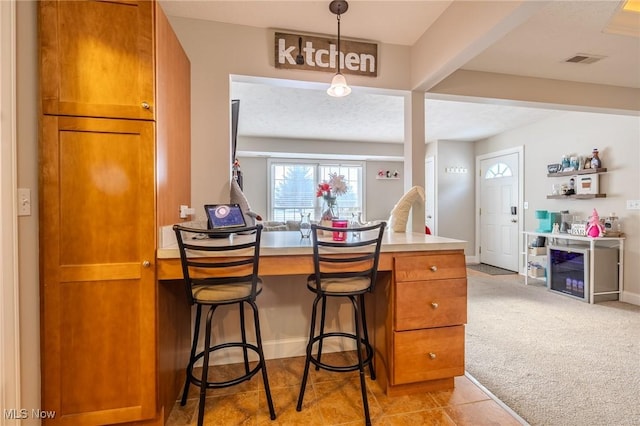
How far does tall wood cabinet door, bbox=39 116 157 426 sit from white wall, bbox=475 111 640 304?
5.04m

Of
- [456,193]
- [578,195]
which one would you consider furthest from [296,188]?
[578,195]

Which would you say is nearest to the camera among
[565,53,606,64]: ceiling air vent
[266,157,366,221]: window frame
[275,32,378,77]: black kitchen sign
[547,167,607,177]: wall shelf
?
[275,32,378,77]: black kitchen sign

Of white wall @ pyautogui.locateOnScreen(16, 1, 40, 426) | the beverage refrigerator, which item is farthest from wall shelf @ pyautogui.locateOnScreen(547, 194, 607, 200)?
white wall @ pyautogui.locateOnScreen(16, 1, 40, 426)

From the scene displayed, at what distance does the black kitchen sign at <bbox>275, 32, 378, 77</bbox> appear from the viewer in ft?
7.24

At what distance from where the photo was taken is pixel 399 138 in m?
5.91

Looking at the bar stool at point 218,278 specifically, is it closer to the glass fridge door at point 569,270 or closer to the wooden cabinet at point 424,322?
the wooden cabinet at point 424,322

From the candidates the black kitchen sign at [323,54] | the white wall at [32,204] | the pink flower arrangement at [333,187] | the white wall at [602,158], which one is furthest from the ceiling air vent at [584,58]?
the white wall at [32,204]

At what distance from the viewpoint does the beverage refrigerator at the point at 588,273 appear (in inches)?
141

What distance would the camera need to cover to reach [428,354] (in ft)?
5.76

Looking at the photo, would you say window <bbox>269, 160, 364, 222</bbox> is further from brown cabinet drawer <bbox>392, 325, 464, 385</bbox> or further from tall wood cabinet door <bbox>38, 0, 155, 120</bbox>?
tall wood cabinet door <bbox>38, 0, 155, 120</bbox>

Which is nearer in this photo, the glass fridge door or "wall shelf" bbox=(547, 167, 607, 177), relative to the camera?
the glass fridge door

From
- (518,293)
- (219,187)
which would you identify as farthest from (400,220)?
(518,293)

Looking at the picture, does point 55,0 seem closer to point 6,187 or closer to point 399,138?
point 6,187

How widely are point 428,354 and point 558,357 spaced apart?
1305mm
